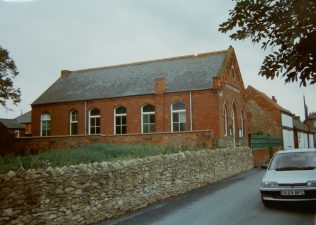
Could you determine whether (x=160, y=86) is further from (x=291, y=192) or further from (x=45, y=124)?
(x=291, y=192)

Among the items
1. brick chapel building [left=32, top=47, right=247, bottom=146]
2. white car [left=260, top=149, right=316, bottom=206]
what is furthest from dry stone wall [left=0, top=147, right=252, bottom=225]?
brick chapel building [left=32, top=47, right=247, bottom=146]

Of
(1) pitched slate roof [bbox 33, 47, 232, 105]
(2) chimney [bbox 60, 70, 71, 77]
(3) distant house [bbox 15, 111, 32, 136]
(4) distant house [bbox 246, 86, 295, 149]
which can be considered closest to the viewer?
(1) pitched slate roof [bbox 33, 47, 232, 105]

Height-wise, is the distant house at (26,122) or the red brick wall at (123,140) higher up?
the distant house at (26,122)

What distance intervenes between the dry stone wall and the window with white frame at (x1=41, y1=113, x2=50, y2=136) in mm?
23748

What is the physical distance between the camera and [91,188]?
9961 mm

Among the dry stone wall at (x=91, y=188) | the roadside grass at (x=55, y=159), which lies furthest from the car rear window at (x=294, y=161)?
the roadside grass at (x=55, y=159)

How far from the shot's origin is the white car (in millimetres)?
10000

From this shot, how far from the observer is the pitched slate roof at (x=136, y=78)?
30.6 metres

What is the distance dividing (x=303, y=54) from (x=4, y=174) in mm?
6377

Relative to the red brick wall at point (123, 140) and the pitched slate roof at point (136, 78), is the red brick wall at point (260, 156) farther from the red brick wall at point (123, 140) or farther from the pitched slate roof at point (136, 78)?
the red brick wall at point (123, 140)

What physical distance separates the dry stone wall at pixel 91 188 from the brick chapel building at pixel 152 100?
12948 mm

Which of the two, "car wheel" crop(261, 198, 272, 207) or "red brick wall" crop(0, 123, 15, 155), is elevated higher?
"red brick wall" crop(0, 123, 15, 155)

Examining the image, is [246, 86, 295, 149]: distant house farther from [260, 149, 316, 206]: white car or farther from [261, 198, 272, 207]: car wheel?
[261, 198, 272, 207]: car wheel

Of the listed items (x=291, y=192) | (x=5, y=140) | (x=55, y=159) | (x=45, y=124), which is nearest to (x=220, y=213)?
(x=291, y=192)
